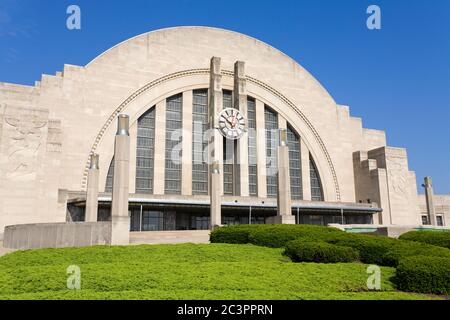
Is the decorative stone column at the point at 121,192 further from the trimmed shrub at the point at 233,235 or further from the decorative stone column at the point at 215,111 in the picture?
the decorative stone column at the point at 215,111

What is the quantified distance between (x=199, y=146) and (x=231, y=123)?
386 centimetres

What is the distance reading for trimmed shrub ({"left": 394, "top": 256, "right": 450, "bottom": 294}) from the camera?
31.9 ft

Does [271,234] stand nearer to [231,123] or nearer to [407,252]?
[407,252]

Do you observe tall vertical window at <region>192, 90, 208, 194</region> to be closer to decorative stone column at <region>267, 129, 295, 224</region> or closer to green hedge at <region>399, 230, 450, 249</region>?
decorative stone column at <region>267, 129, 295, 224</region>

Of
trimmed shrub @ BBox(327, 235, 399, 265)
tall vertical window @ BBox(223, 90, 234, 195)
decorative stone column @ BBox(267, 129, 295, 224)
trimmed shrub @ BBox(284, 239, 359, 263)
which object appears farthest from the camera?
tall vertical window @ BBox(223, 90, 234, 195)

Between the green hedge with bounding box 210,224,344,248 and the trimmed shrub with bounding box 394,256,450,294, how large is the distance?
5.37 metres

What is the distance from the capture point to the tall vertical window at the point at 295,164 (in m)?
42.8

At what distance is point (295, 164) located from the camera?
43.5 m

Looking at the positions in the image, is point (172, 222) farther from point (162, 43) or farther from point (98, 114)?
point (162, 43)

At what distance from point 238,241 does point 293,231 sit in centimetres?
272

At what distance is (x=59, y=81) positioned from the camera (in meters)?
35.1

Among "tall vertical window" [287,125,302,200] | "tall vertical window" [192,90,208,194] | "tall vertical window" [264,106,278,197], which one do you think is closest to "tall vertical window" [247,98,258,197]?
"tall vertical window" [264,106,278,197]

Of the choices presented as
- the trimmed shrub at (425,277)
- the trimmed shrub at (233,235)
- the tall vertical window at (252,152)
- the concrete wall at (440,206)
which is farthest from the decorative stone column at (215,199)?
the concrete wall at (440,206)
